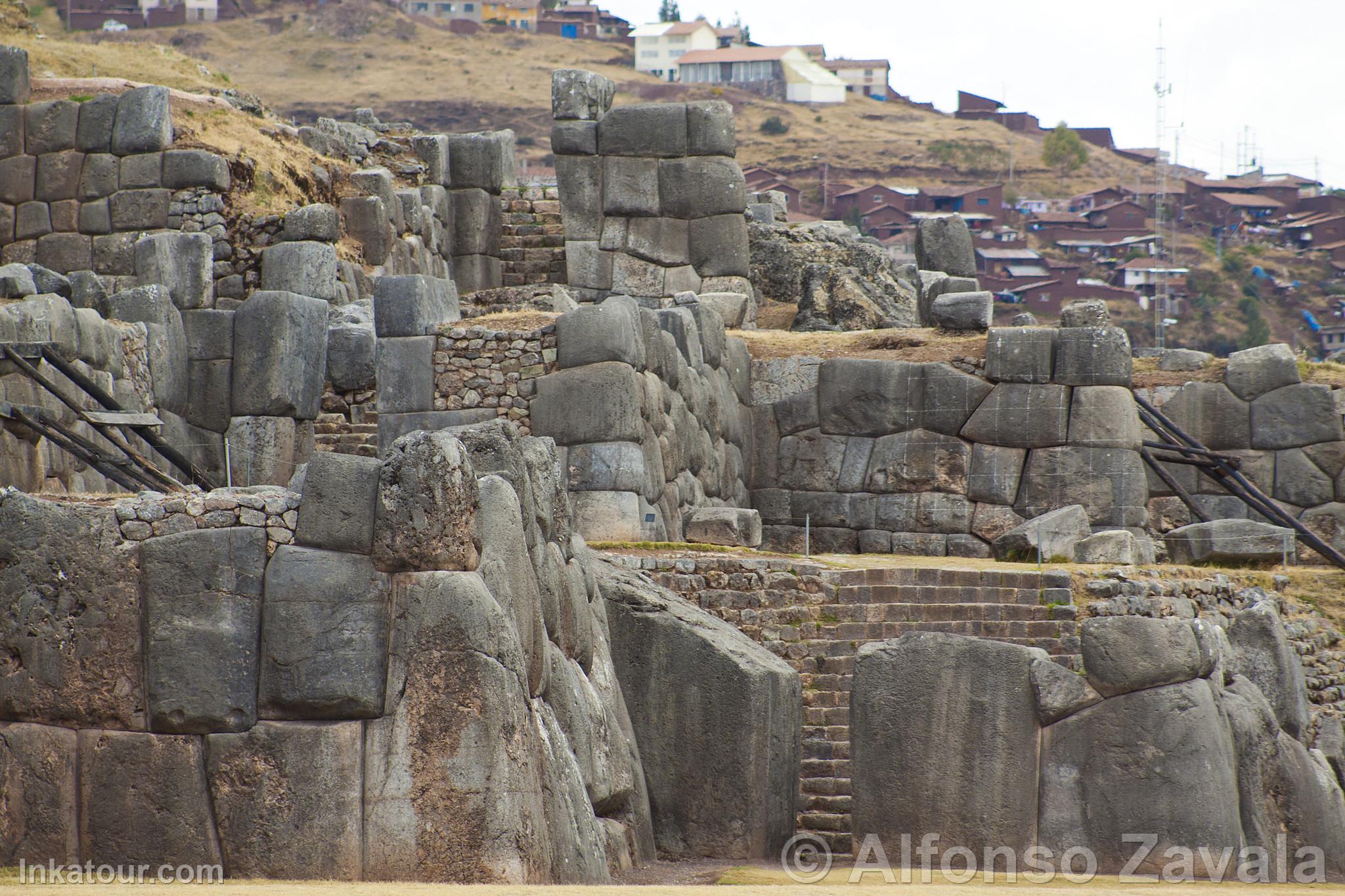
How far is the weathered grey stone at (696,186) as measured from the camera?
91.2ft

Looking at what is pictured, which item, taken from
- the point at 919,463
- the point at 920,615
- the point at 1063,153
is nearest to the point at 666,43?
the point at 1063,153

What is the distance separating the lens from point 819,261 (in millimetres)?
30844

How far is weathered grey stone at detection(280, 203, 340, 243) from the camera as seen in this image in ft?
83.4

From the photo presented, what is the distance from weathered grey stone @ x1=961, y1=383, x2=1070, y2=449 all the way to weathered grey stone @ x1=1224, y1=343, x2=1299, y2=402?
3554mm

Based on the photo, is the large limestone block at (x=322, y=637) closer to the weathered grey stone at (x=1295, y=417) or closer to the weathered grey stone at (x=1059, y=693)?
the weathered grey stone at (x=1059, y=693)

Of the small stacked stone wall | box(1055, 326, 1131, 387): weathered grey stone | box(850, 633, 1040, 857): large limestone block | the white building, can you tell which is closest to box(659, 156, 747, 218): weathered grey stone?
the small stacked stone wall

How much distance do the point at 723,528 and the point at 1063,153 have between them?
86.3m

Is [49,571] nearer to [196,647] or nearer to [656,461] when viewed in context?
[196,647]

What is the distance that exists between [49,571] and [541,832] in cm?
324

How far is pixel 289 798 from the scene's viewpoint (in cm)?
1042

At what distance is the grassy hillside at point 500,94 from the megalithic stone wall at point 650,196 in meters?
62.2

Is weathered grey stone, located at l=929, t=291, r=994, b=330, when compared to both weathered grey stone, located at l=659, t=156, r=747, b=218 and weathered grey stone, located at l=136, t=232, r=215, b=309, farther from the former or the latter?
weathered grey stone, located at l=136, t=232, r=215, b=309

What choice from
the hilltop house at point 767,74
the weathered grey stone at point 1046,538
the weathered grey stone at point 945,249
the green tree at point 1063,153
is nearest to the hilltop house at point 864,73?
the hilltop house at point 767,74

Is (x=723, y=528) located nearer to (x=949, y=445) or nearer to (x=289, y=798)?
(x=949, y=445)
